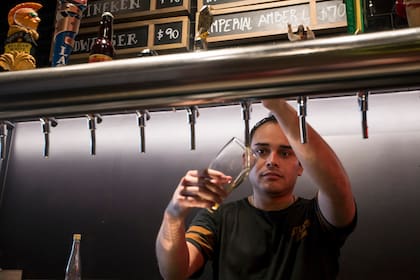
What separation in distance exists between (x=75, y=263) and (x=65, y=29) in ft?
3.99

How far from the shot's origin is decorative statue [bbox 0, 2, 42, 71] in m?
0.95

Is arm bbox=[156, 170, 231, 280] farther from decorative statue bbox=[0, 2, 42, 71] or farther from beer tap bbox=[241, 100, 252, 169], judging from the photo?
decorative statue bbox=[0, 2, 42, 71]

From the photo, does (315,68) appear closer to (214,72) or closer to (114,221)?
(214,72)

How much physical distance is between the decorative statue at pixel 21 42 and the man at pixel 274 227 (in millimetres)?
487

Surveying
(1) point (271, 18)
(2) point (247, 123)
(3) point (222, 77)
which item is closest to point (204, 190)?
(2) point (247, 123)

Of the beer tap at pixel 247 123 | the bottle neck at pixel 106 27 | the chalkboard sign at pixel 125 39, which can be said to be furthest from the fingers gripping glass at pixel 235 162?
the chalkboard sign at pixel 125 39

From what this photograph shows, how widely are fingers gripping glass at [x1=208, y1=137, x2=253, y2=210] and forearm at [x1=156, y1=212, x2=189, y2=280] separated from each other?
50 cm

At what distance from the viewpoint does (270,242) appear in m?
1.42

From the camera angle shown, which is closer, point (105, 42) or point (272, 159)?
point (105, 42)

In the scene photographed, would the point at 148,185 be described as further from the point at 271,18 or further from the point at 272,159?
the point at 271,18

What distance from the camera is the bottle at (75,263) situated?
71.0 inches

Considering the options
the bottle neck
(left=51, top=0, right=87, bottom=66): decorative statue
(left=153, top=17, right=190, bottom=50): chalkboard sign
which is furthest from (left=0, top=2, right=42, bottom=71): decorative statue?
(left=153, top=17, right=190, bottom=50): chalkboard sign

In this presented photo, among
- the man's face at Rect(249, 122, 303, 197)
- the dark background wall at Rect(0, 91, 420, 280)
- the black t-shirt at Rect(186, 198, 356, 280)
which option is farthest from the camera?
the dark background wall at Rect(0, 91, 420, 280)

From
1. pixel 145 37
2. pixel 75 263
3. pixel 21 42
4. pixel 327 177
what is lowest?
pixel 75 263
